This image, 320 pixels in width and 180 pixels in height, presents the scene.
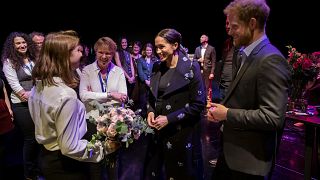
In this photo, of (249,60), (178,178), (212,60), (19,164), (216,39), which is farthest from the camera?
(216,39)

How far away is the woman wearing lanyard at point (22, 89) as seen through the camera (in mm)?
3318

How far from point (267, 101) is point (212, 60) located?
6.47 meters

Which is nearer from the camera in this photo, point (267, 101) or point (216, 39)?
point (267, 101)

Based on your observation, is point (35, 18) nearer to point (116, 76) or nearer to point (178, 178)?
point (116, 76)

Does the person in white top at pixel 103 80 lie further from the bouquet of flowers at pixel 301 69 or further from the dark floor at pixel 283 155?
the bouquet of flowers at pixel 301 69

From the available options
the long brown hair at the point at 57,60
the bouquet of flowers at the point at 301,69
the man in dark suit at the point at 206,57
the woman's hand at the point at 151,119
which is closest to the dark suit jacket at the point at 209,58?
the man in dark suit at the point at 206,57

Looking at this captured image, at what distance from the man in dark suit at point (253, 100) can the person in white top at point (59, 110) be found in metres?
0.77

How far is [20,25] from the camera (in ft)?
21.8

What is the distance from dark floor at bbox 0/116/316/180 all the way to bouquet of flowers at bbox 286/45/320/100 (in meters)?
1.06

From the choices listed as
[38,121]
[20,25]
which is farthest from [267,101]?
[20,25]

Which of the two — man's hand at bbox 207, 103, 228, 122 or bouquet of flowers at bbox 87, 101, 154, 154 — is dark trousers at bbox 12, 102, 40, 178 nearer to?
bouquet of flowers at bbox 87, 101, 154, 154

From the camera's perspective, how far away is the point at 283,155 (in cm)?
421

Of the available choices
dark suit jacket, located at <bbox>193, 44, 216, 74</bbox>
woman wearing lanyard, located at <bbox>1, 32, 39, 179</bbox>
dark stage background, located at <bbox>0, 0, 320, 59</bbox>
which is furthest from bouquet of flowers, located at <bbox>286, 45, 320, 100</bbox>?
dark stage background, located at <bbox>0, 0, 320, 59</bbox>

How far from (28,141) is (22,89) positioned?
57cm
